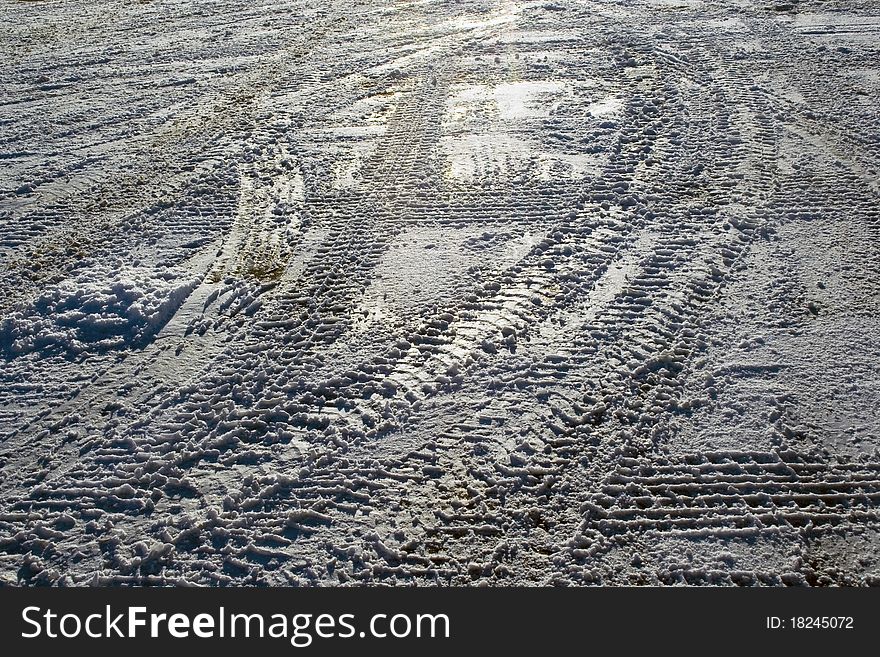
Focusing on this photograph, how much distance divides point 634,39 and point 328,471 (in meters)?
5.36

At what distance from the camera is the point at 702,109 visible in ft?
15.8

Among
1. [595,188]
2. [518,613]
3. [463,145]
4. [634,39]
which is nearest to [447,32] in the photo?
[634,39]

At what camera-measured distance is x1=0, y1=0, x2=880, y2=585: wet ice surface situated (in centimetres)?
226

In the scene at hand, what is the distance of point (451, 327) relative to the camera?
3.07m

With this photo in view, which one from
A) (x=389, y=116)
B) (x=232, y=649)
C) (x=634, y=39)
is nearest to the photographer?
(x=232, y=649)

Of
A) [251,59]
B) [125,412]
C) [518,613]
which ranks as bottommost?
[518,613]

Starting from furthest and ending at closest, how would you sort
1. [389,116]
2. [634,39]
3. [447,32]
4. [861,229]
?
[447,32]
[634,39]
[389,116]
[861,229]

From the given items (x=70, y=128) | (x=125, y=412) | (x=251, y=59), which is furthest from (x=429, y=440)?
(x=251, y=59)

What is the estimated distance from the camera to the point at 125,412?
272 centimetres

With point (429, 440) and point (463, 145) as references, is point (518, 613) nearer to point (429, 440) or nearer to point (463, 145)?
point (429, 440)

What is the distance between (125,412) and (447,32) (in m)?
5.42

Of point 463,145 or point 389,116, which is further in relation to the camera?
point 389,116

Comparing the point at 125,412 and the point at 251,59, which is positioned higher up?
the point at 251,59

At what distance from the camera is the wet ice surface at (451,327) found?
226cm
